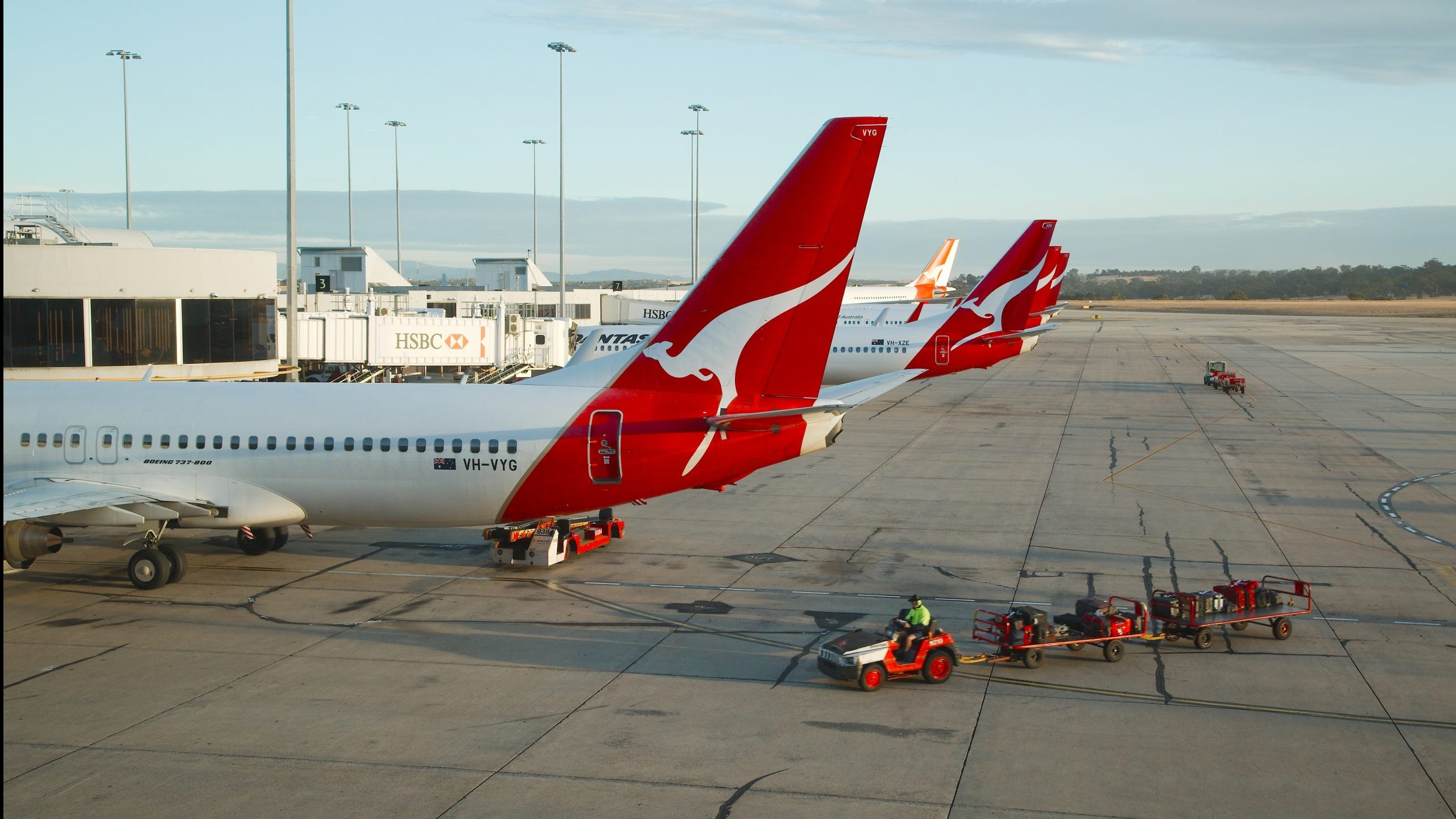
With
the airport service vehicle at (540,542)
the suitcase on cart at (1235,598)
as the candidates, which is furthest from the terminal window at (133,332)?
the suitcase on cart at (1235,598)

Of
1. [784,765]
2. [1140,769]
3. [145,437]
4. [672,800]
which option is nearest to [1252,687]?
[1140,769]

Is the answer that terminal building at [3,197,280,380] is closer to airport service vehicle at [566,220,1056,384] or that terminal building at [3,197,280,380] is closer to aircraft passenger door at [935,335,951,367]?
airport service vehicle at [566,220,1056,384]

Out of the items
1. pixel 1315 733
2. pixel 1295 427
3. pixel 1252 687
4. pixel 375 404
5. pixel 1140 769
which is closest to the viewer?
pixel 1140 769

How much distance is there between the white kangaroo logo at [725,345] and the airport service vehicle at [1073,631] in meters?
5.85

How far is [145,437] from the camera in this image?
78.6 feet

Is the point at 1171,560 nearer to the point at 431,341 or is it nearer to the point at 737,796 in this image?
the point at 737,796

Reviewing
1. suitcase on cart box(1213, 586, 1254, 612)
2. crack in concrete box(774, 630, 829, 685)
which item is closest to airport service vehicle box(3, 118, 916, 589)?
crack in concrete box(774, 630, 829, 685)

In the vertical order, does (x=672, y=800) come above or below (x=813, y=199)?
below

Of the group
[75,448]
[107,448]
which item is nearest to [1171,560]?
[107,448]

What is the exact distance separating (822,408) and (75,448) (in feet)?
53.3

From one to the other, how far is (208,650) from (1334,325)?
163313mm

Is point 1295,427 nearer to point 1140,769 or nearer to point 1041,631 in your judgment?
point 1041,631

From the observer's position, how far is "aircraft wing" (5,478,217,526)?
21.9 metres

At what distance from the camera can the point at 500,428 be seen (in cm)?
2288
